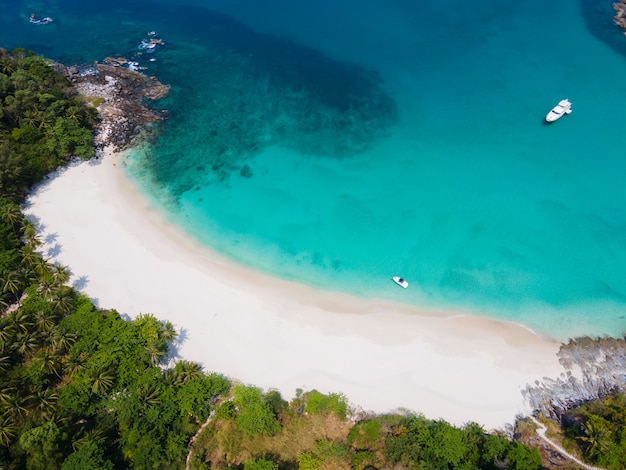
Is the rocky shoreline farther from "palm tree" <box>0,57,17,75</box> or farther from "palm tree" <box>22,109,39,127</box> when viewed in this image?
"palm tree" <box>0,57,17,75</box>

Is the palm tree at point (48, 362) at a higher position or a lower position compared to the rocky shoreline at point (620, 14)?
lower

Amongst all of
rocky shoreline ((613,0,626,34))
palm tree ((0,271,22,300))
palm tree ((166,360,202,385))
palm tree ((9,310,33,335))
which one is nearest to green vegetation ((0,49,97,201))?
palm tree ((0,271,22,300))

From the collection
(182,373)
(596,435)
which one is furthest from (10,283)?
(596,435)

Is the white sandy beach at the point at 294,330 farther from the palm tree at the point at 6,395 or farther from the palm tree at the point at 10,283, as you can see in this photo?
the palm tree at the point at 6,395

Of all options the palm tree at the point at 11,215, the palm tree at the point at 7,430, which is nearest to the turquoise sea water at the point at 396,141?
the palm tree at the point at 11,215

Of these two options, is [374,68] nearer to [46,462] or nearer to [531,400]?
[531,400]

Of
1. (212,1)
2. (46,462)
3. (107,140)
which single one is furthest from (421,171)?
(212,1)
